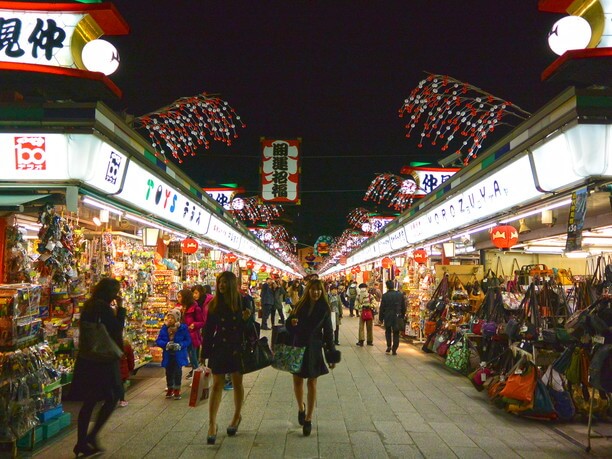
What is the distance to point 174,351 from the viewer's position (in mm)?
8727

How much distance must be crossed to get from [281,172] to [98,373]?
1269cm

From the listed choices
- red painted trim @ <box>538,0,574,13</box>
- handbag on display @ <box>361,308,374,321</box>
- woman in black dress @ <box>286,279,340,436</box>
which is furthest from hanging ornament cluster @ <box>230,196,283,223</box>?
red painted trim @ <box>538,0,574,13</box>

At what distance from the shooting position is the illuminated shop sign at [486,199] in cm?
675

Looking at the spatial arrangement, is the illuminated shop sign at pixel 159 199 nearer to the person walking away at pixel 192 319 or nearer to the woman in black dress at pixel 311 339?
the person walking away at pixel 192 319

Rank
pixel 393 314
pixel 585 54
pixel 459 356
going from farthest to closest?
pixel 393 314, pixel 459 356, pixel 585 54

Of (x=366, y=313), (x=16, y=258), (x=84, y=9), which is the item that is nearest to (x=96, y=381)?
(x=16, y=258)

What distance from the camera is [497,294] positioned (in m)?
10.3

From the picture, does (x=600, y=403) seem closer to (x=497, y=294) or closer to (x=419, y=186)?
(x=497, y=294)

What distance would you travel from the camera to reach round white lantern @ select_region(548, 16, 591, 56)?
5.57 m

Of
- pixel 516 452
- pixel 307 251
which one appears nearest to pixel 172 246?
pixel 516 452

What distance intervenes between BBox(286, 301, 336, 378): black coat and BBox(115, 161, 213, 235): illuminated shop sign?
3093 millimetres

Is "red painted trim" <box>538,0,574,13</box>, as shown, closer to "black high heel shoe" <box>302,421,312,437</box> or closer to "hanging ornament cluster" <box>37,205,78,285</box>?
"black high heel shoe" <box>302,421,312,437</box>

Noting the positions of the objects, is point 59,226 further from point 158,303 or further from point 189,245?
point 189,245

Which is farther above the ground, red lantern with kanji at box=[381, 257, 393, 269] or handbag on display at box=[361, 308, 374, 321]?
red lantern with kanji at box=[381, 257, 393, 269]
